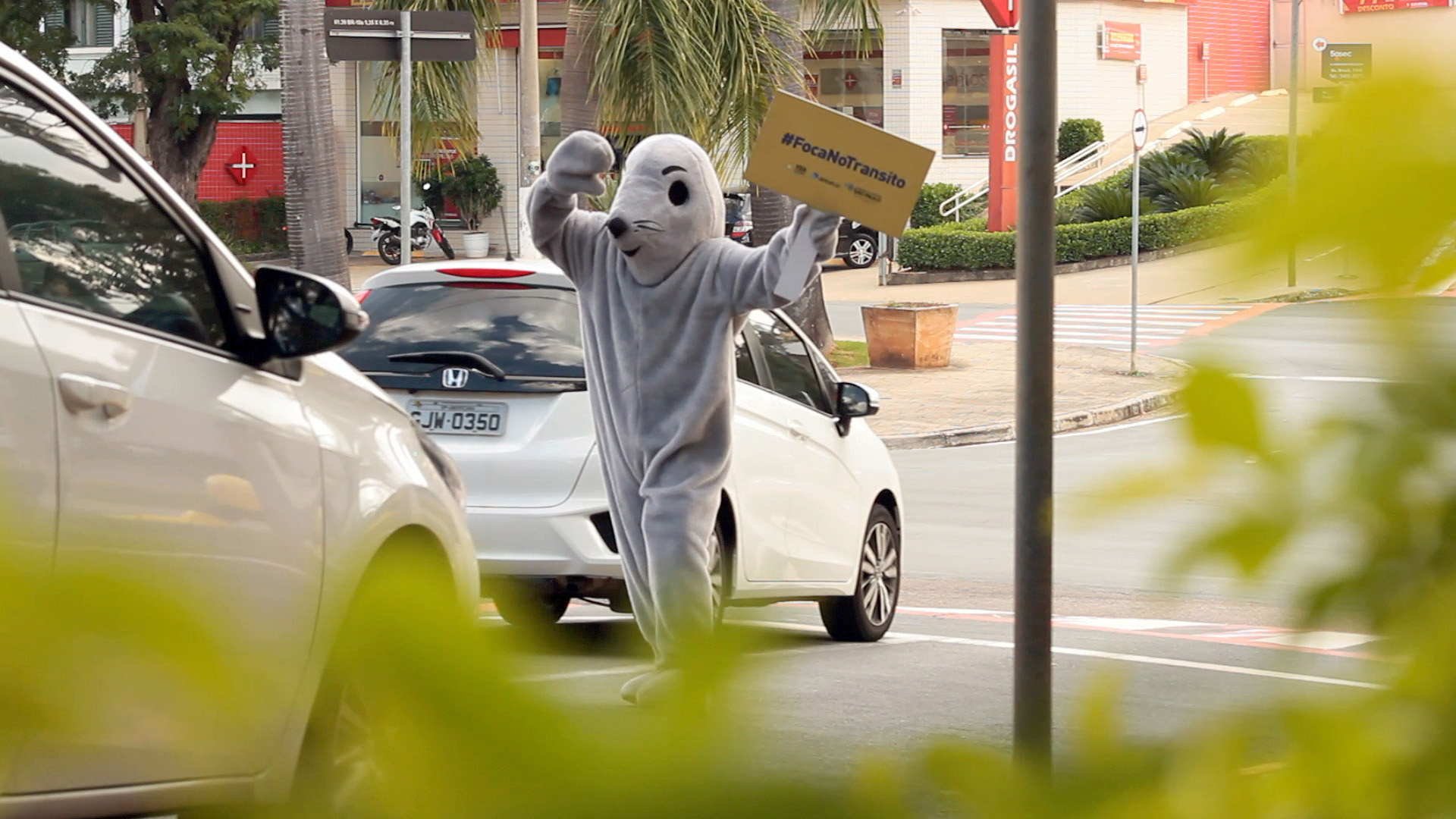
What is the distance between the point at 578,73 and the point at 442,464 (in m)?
14.4

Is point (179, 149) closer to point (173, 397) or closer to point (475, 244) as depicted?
point (475, 244)

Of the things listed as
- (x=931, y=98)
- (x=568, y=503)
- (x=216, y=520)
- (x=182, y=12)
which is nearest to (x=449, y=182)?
(x=182, y=12)

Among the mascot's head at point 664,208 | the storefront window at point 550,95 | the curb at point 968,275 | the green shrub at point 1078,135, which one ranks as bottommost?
the mascot's head at point 664,208

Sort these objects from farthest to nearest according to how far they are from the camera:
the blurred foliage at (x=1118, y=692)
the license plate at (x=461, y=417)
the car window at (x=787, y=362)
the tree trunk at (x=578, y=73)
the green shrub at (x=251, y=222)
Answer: the green shrub at (x=251, y=222), the tree trunk at (x=578, y=73), the car window at (x=787, y=362), the license plate at (x=461, y=417), the blurred foliage at (x=1118, y=692)

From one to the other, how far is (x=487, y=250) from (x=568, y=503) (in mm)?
32452

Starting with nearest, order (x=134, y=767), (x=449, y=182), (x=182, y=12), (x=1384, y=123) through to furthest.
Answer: (x=1384, y=123) < (x=134, y=767) < (x=182, y=12) < (x=449, y=182)

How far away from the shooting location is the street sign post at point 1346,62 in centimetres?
49

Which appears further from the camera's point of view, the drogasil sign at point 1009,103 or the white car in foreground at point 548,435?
the drogasil sign at point 1009,103

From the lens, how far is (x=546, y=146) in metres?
39.0

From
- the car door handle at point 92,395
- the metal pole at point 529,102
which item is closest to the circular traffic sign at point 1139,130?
the metal pole at point 529,102

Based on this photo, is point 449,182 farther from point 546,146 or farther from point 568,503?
point 568,503

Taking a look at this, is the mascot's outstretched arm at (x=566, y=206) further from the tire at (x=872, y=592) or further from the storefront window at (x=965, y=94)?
the storefront window at (x=965, y=94)

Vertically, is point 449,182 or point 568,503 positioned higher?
point 449,182

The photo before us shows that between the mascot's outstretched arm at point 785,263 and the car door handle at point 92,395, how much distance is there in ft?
6.93
